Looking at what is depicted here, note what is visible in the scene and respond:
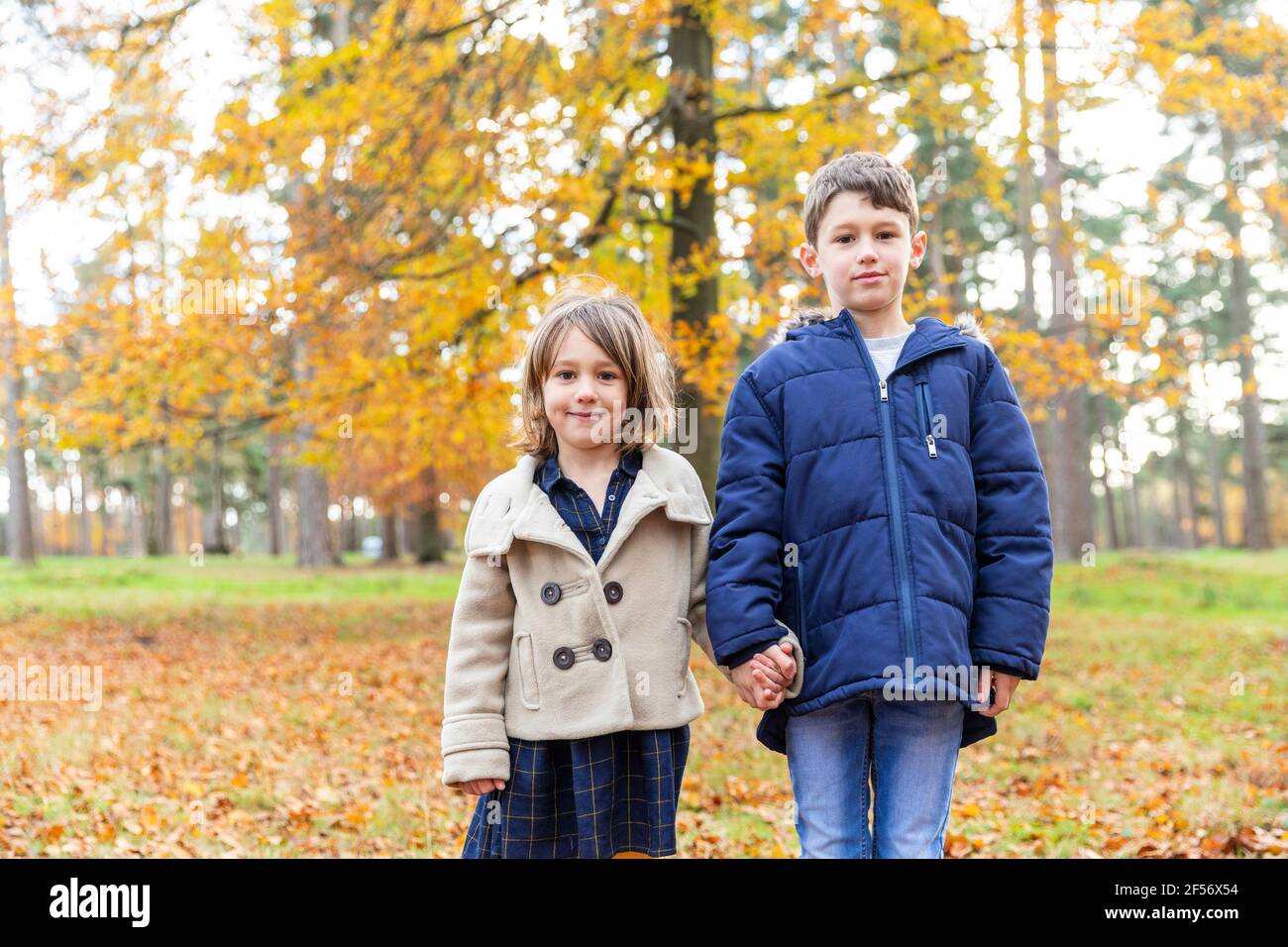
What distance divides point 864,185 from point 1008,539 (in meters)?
0.94

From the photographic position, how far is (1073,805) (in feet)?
15.9

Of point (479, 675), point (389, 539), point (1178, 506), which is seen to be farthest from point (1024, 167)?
point (1178, 506)

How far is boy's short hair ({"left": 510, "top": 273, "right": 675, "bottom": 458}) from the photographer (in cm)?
248

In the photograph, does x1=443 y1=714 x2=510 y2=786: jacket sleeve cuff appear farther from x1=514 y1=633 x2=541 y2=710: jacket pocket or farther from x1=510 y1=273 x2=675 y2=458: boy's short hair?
x1=510 y1=273 x2=675 y2=458: boy's short hair

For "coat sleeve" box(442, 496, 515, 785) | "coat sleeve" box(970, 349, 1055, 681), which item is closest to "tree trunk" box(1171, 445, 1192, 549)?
"coat sleeve" box(970, 349, 1055, 681)

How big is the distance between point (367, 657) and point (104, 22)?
5902mm

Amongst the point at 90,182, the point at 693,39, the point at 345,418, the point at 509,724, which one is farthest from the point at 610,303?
the point at 90,182

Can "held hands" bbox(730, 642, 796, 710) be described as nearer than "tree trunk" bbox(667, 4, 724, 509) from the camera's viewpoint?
Yes

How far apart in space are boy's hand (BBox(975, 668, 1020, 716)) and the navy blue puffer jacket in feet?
0.10

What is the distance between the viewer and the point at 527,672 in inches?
93.7

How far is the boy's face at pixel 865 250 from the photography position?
2395 millimetres

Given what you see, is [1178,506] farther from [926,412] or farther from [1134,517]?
[926,412]

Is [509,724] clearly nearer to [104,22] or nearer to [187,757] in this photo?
[187,757]

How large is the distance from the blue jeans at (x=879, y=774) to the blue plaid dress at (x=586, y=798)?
0.35m
